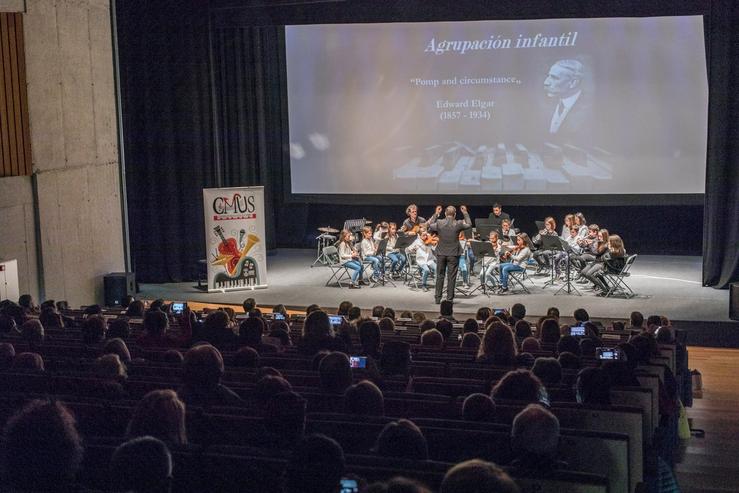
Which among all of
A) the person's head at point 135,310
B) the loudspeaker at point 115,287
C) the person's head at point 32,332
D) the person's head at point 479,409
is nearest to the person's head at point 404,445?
the person's head at point 479,409

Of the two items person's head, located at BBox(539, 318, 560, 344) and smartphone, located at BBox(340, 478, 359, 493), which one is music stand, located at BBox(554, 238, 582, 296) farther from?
smartphone, located at BBox(340, 478, 359, 493)

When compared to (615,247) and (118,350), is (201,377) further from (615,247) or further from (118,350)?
(615,247)

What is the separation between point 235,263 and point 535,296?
5.25 metres

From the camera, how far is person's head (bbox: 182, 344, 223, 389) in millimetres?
4824

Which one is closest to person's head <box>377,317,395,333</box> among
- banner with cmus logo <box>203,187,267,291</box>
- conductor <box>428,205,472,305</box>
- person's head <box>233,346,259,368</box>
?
person's head <box>233,346,259,368</box>

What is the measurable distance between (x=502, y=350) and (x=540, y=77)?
11684mm

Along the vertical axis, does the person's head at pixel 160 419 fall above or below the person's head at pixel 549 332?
above

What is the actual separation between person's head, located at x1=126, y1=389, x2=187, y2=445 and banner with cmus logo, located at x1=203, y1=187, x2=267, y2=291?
38.3ft

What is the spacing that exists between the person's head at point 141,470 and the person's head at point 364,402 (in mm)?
1653

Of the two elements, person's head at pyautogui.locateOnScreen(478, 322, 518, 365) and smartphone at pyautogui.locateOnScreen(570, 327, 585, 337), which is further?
smartphone at pyautogui.locateOnScreen(570, 327, 585, 337)

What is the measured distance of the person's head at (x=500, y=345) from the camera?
6.90 meters

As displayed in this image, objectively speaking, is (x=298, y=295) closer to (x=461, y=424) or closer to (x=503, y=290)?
(x=503, y=290)

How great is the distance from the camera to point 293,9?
54.9ft

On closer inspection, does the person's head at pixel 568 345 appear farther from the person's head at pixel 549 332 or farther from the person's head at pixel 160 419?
the person's head at pixel 160 419
